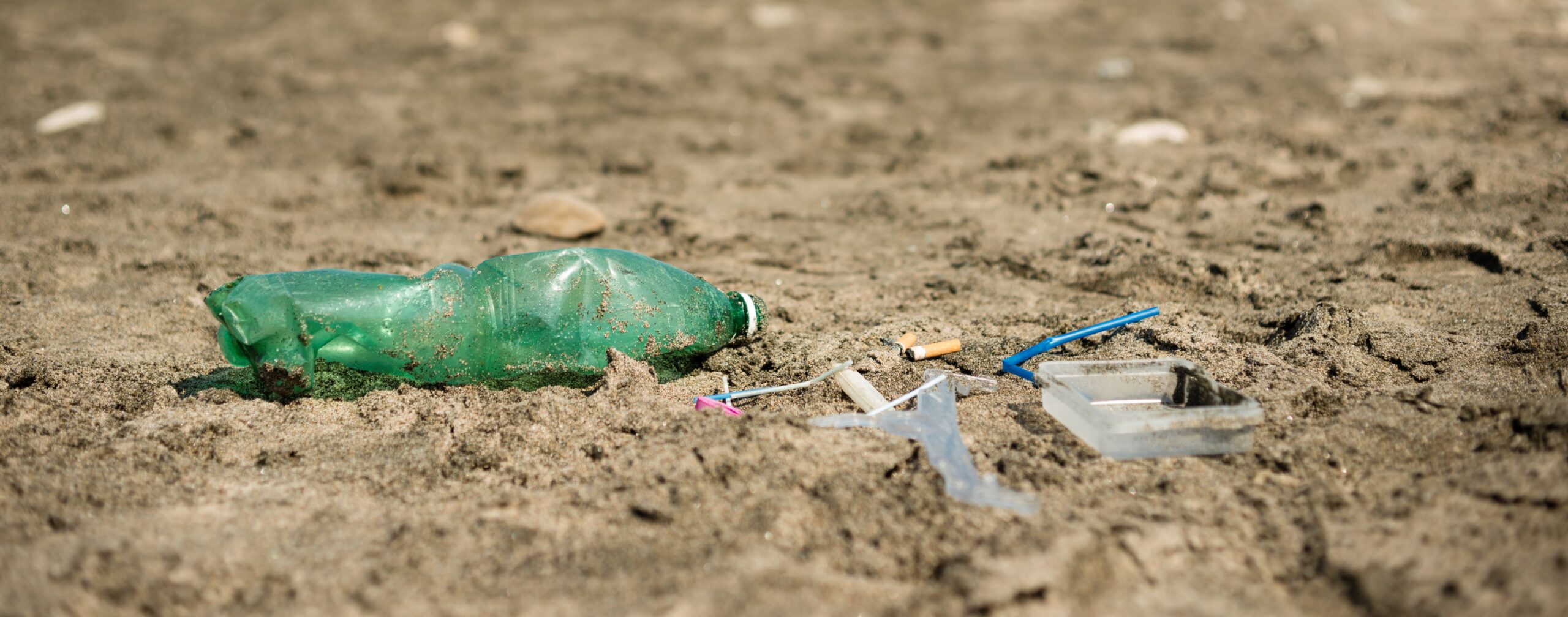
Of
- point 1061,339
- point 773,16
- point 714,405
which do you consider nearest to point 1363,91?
point 1061,339

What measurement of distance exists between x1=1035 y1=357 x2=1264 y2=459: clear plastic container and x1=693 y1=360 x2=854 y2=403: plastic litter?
463mm

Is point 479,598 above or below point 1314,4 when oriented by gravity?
below

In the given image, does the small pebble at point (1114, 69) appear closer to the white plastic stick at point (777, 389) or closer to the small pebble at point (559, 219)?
the small pebble at point (559, 219)

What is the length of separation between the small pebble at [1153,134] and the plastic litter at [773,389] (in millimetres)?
2523

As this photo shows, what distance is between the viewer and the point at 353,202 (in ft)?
11.8

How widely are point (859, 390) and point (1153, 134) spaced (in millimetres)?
2752

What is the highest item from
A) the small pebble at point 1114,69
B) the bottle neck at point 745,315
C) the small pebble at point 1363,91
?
the small pebble at point 1114,69

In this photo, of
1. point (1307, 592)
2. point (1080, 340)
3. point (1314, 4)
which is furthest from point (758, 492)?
point (1314, 4)

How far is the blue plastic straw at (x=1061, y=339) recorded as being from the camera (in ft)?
7.04

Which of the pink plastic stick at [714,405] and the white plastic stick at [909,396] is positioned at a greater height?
the pink plastic stick at [714,405]

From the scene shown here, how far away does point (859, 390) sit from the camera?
2.04m

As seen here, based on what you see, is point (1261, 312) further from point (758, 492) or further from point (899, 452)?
point (758, 492)

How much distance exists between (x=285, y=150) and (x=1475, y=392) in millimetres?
4440

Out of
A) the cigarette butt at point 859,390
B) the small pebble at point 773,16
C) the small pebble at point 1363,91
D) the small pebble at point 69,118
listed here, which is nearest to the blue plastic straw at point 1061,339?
the cigarette butt at point 859,390
